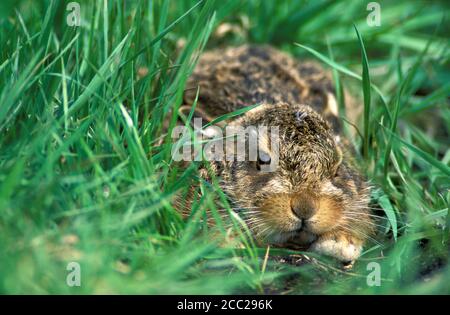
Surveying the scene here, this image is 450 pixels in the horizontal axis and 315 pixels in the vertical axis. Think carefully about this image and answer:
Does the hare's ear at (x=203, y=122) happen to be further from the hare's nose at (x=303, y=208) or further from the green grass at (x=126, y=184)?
the hare's nose at (x=303, y=208)

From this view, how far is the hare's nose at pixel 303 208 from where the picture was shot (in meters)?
4.03

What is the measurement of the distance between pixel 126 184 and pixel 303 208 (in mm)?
1040

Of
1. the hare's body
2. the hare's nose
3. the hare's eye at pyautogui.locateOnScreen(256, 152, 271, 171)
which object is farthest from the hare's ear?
the hare's nose

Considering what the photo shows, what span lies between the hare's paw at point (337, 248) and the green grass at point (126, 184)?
96 millimetres

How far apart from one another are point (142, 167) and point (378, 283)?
1471 mm

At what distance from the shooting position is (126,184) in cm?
391

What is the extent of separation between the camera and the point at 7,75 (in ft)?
13.8

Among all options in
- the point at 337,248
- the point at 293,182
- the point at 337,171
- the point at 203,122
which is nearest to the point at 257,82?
the point at 203,122

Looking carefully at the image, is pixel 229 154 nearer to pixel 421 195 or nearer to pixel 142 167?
pixel 142 167

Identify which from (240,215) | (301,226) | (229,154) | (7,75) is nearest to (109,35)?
(7,75)

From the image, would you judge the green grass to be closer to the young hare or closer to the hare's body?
the young hare

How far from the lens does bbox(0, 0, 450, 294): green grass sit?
339 cm

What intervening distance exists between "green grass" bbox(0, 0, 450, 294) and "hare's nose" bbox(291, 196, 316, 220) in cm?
28

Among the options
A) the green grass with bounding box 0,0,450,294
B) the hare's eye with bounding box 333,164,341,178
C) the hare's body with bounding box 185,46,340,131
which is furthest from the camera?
the hare's body with bounding box 185,46,340,131
